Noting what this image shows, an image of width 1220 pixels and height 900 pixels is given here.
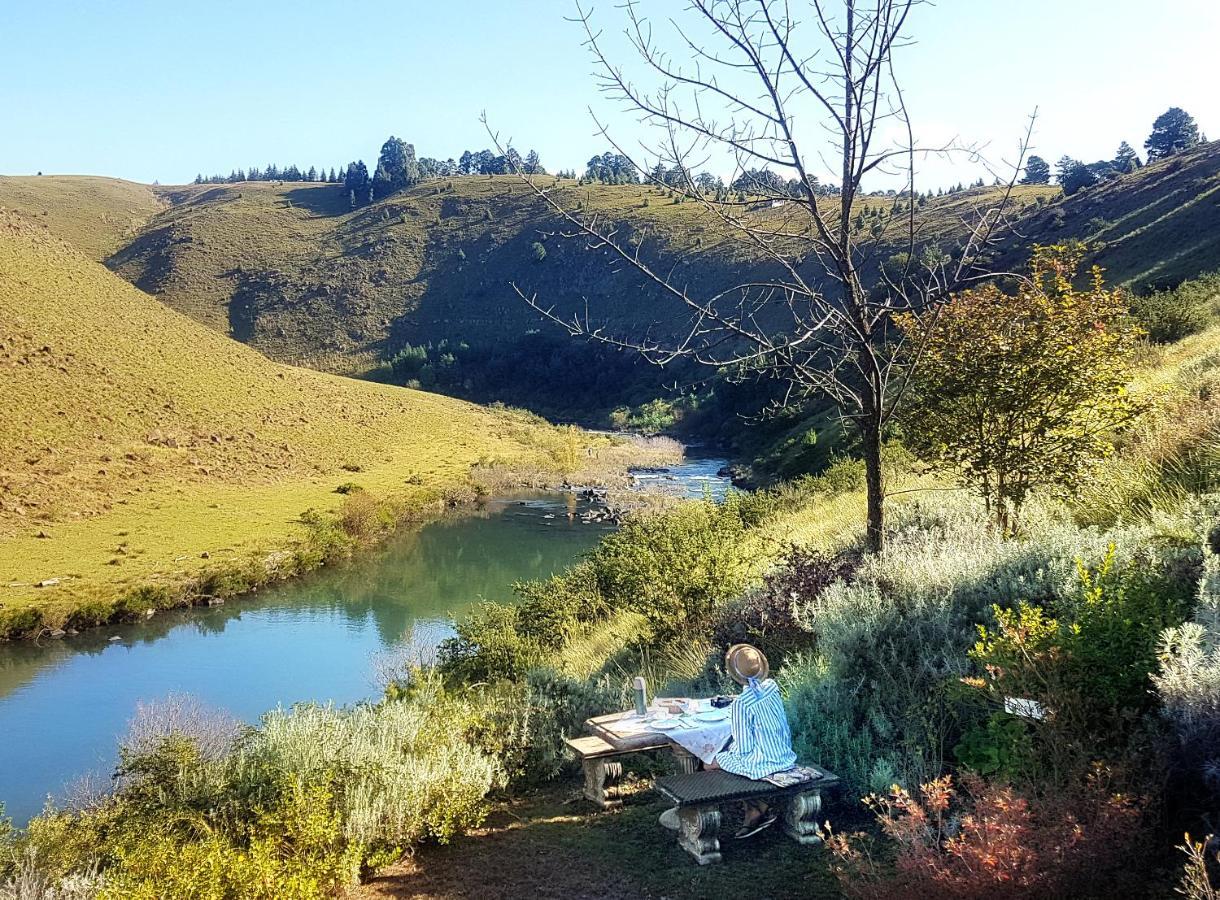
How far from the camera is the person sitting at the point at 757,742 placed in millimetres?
5543

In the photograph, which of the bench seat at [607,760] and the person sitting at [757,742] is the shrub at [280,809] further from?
the person sitting at [757,742]

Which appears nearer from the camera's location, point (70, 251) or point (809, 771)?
point (809, 771)

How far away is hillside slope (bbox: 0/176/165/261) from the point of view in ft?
350

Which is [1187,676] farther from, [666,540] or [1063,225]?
[1063,225]

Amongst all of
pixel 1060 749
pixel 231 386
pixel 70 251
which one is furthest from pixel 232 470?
pixel 1060 749

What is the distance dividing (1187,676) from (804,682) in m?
2.96

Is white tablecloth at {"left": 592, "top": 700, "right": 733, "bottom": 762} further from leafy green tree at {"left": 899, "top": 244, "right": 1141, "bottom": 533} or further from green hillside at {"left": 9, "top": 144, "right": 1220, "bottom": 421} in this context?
green hillside at {"left": 9, "top": 144, "right": 1220, "bottom": 421}

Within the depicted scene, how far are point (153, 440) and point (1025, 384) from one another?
36.8 metres

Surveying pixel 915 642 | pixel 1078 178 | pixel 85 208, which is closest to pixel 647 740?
pixel 915 642

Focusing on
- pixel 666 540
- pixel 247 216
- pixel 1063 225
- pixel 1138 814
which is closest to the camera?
pixel 1138 814

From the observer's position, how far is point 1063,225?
56188mm

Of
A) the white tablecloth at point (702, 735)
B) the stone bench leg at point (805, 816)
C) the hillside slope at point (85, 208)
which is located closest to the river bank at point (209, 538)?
the white tablecloth at point (702, 735)

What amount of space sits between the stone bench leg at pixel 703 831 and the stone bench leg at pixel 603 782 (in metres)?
1.28

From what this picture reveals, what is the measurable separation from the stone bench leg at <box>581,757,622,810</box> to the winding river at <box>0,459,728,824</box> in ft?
19.3
